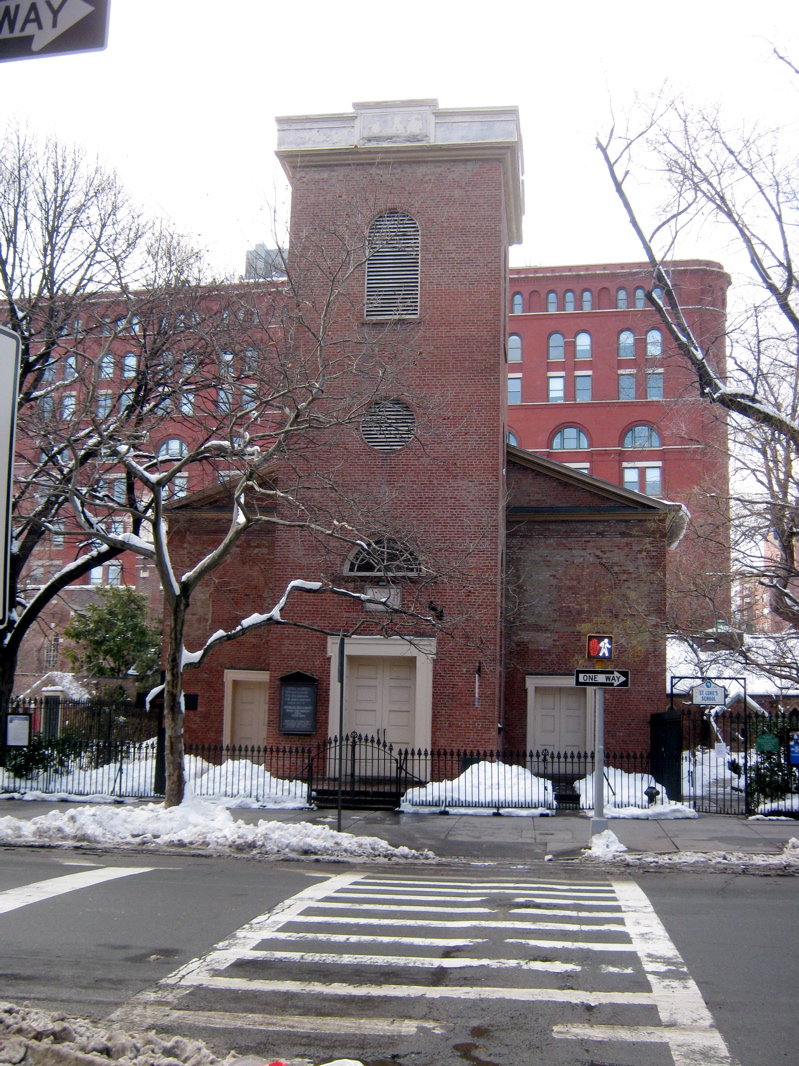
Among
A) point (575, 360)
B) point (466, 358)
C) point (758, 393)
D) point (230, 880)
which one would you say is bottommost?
point (230, 880)

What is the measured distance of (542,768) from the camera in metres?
23.3

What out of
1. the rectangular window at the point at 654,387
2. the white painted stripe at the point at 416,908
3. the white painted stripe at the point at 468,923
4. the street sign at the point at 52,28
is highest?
the rectangular window at the point at 654,387

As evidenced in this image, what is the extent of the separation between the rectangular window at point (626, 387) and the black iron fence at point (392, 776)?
46457 millimetres

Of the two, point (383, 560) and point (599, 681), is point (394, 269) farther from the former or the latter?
point (599, 681)

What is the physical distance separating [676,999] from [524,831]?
1008cm

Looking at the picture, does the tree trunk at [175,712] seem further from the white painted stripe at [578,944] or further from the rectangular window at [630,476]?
the rectangular window at [630,476]

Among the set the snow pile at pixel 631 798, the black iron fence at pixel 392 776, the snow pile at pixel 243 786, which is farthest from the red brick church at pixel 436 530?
the snow pile at pixel 631 798

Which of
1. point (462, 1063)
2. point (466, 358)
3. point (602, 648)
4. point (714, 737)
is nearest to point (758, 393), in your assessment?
point (602, 648)

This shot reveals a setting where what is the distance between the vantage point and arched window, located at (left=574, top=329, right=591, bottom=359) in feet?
221

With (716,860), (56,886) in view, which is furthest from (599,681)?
(56,886)

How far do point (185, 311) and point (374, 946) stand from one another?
1478 cm

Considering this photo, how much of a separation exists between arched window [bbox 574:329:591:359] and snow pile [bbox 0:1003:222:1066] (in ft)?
212

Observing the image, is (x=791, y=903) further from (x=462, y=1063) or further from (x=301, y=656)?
(x=301, y=656)

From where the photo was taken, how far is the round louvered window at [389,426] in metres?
22.6
